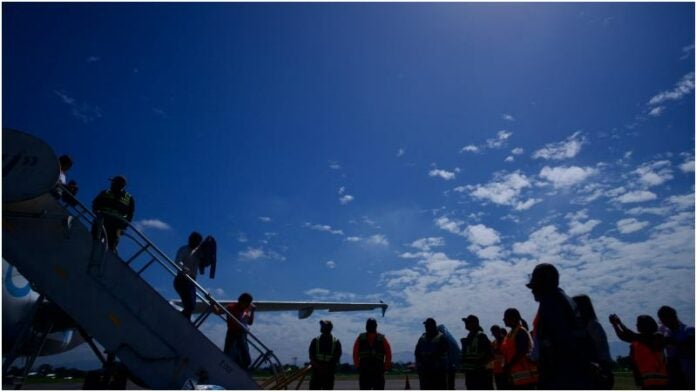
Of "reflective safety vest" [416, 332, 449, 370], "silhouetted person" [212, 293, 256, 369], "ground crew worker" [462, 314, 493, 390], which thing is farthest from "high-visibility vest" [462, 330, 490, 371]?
"silhouetted person" [212, 293, 256, 369]

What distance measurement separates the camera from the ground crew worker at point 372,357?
856 cm

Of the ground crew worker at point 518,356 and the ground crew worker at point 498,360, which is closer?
the ground crew worker at point 518,356

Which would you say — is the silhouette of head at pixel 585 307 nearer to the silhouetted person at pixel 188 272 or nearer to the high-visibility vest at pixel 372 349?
the high-visibility vest at pixel 372 349

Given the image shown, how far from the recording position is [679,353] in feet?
20.1

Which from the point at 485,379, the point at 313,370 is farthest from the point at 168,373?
the point at 485,379

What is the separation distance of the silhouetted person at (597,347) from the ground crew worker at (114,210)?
246 inches

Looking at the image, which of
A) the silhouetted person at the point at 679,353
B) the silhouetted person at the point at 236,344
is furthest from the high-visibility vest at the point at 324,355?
the silhouetted person at the point at 679,353

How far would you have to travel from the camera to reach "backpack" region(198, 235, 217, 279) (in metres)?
7.65

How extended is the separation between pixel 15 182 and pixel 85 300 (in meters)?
1.77

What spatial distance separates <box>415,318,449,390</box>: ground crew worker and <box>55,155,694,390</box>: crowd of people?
0.06 ft

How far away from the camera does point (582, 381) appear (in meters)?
3.56

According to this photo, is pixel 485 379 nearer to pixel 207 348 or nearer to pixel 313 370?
pixel 313 370

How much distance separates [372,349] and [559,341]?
5.44m

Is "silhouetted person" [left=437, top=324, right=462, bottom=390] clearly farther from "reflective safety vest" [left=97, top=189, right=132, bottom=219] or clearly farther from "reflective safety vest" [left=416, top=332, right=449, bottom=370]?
"reflective safety vest" [left=97, top=189, right=132, bottom=219]
